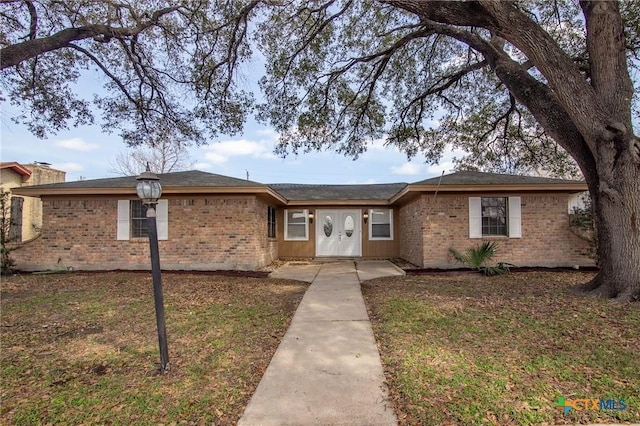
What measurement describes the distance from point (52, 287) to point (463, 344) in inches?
331

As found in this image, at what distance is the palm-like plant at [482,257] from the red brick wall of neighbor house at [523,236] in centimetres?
19

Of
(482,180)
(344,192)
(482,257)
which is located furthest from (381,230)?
(482,257)

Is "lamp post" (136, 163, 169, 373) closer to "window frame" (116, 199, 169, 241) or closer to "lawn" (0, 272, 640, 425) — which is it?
"lawn" (0, 272, 640, 425)

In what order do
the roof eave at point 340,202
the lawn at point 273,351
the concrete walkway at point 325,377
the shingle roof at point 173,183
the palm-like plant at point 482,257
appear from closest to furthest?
the concrete walkway at point 325,377 → the lawn at point 273,351 → the palm-like plant at point 482,257 → the shingle roof at point 173,183 → the roof eave at point 340,202

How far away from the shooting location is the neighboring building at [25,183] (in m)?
17.6

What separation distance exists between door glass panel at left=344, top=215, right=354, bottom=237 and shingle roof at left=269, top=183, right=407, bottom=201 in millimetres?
964

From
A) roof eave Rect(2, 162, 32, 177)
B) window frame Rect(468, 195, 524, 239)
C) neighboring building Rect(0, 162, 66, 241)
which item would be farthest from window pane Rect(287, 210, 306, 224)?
roof eave Rect(2, 162, 32, 177)

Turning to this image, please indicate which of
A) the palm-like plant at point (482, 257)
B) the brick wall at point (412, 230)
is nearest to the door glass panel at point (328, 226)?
the brick wall at point (412, 230)

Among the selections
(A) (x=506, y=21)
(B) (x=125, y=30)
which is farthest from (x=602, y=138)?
(B) (x=125, y=30)

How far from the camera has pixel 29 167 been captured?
2002 centimetres

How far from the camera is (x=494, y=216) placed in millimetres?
10297

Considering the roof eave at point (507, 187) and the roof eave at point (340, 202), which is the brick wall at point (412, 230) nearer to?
the roof eave at point (507, 187)

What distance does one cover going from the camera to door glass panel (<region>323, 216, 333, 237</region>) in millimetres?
14102

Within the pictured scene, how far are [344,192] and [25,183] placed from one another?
18.9 meters
